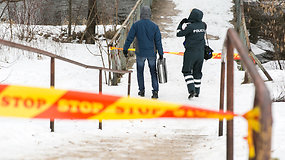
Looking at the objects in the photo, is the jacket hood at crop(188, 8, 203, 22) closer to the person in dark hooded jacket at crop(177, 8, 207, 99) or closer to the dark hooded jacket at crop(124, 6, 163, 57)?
the person in dark hooded jacket at crop(177, 8, 207, 99)

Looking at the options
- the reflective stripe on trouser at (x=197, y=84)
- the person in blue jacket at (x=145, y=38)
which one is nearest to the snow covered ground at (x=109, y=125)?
the reflective stripe on trouser at (x=197, y=84)

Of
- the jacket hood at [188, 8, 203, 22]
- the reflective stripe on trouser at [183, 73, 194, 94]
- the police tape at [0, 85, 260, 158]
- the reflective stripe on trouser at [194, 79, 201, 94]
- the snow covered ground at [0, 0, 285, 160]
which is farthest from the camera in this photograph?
the reflective stripe on trouser at [194, 79, 201, 94]

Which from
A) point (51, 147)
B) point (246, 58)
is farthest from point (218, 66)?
point (246, 58)

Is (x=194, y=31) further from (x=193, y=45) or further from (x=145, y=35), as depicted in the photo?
(x=145, y=35)

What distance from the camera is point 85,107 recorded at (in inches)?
86.6

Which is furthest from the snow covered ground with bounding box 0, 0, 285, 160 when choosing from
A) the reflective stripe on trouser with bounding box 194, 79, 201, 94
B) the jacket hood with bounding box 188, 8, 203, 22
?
the jacket hood with bounding box 188, 8, 203, 22

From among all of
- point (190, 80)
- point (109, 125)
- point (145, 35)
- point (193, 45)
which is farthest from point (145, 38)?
point (109, 125)

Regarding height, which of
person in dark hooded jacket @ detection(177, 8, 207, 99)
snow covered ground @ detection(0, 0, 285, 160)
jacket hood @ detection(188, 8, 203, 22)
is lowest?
snow covered ground @ detection(0, 0, 285, 160)

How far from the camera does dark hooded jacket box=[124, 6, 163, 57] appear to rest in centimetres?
723

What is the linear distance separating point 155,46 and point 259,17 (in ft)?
28.5

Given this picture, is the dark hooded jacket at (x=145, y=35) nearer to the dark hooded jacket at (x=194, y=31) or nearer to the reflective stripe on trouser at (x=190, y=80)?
the dark hooded jacket at (x=194, y=31)

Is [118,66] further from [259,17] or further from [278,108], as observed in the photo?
[259,17]

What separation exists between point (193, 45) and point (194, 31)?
24 cm

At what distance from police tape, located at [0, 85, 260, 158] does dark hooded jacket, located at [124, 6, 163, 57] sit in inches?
201
